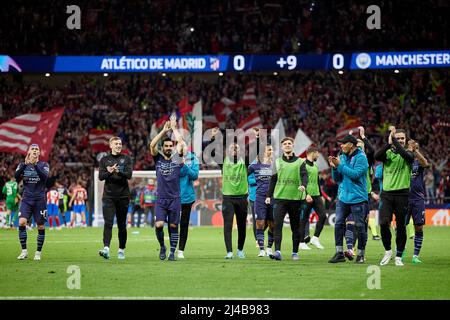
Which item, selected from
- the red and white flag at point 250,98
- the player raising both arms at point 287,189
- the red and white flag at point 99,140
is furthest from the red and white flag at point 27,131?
the player raising both arms at point 287,189

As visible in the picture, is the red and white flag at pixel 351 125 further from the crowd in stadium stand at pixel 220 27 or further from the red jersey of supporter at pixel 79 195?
the red jersey of supporter at pixel 79 195

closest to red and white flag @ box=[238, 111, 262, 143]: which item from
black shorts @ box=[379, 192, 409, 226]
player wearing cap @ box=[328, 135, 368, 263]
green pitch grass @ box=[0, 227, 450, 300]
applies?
green pitch grass @ box=[0, 227, 450, 300]

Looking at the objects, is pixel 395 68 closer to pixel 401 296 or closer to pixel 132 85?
pixel 132 85

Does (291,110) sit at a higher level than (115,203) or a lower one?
higher

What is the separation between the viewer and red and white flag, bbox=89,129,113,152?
42.3m

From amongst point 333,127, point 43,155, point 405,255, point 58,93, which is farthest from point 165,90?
point 405,255

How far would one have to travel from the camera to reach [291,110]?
47.4 metres

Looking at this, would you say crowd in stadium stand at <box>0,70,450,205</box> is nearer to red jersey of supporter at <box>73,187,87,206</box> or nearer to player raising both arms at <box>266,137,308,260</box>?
red jersey of supporter at <box>73,187,87,206</box>

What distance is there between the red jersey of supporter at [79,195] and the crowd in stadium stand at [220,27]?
12.1 meters

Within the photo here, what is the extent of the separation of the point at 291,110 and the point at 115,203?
30303 millimetres

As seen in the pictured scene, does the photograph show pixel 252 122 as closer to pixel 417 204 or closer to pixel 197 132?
pixel 197 132

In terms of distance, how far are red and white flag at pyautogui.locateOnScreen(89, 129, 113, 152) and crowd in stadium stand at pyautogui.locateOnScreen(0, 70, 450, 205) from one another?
0.92m

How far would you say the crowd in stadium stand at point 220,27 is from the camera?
1833 inches

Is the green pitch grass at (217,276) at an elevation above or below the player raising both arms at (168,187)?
below
